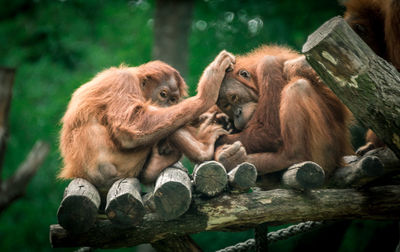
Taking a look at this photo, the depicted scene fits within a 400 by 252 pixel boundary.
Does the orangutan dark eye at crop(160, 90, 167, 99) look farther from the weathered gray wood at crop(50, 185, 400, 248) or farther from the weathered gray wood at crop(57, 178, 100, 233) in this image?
the weathered gray wood at crop(57, 178, 100, 233)

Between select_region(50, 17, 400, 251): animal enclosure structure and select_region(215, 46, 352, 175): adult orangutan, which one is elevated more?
select_region(215, 46, 352, 175): adult orangutan

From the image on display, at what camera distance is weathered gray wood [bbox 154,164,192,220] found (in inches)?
131

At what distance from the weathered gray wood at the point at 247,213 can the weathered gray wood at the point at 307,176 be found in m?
0.16

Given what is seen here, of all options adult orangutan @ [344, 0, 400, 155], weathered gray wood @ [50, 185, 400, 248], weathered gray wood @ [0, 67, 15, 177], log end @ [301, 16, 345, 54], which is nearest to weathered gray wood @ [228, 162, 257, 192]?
weathered gray wood @ [50, 185, 400, 248]

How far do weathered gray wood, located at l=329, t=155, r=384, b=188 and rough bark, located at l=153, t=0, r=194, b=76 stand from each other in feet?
18.0

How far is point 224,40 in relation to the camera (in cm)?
1076

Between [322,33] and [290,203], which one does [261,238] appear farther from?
[322,33]

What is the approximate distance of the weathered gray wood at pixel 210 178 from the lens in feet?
11.3

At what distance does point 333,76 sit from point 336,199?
1147 mm

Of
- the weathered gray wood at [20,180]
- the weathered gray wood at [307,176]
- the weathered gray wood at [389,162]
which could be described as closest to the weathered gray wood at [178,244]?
the weathered gray wood at [307,176]

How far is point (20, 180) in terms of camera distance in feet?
24.5

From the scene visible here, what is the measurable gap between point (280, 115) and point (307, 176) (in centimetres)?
66

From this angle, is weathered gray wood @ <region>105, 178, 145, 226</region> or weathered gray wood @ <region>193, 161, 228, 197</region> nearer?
Answer: weathered gray wood @ <region>105, 178, 145, 226</region>

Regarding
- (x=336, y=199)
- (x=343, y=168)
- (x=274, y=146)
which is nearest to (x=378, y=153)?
(x=343, y=168)
